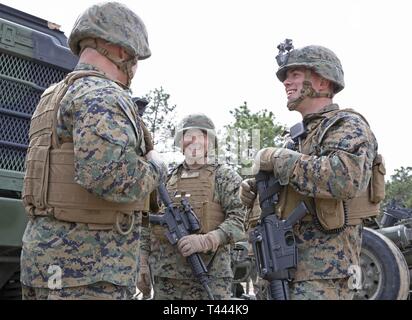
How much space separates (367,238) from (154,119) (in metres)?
24.4

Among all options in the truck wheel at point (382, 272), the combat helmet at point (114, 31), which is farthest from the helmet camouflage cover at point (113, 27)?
the truck wheel at point (382, 272)

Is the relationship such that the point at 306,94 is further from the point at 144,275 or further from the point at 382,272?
the point at 382,272

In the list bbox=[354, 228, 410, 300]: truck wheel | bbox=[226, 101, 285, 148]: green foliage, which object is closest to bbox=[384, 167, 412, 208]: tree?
bbox=[226, 101, 285, 148]: green foliage

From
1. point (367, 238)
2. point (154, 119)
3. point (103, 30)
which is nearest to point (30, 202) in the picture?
point (103, 30)

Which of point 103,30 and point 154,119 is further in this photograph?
point 154,119

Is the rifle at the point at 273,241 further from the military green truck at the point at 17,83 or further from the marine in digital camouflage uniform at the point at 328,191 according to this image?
the military green truck at the point at 17,83

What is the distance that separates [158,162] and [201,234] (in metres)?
1.51

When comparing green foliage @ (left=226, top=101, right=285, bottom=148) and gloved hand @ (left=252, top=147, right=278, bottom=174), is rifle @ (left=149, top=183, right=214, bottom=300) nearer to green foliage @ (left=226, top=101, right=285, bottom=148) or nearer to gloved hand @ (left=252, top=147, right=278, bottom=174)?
gloved hand @ (left=252, top=147, right=278, bottom=174)

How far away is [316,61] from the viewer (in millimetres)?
3480

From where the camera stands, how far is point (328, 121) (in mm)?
3229

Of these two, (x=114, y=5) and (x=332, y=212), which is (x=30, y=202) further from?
(x=332, y=212)

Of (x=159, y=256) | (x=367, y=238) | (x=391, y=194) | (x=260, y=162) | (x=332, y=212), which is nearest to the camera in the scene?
(x=332, y=212)

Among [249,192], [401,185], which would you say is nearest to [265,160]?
[249,192]
